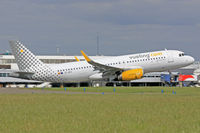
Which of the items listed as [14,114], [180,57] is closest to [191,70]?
[180,57]

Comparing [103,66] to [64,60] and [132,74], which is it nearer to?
[132,74]

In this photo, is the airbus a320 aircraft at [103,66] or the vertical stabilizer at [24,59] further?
the vertical stabilizer at [24,59]

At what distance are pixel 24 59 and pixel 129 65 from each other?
789 inches

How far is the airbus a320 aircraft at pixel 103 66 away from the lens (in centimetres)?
6619

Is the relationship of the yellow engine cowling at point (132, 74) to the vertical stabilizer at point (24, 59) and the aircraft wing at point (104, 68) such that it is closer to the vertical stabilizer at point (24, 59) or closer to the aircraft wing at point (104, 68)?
the aircraft wing at point (104, 68)

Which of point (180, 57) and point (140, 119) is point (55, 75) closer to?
point (180, 57)

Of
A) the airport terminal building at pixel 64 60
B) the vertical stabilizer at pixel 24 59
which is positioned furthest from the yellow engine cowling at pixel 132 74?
the airport terminal building at pixel 64 60

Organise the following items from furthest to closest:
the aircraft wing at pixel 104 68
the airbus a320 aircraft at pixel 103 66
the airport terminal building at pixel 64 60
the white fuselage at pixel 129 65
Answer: the airport terminal building at pixel 64 60 → the aircraft wing at pixel 104 68 → the airbus a320 aircraft at pixel 103 66 → the white fuselage at pixel 129 65

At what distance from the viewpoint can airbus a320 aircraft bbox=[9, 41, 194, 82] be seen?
6619cm

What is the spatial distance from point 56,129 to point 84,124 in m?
2.26

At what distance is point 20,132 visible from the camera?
1830 centimetres

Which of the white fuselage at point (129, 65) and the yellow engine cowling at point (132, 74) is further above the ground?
Result: the white fuselage at point (129, 65)

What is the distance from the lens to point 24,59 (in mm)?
70750

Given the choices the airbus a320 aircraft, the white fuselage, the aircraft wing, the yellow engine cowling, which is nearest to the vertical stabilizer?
the airbus a320 aircraft
